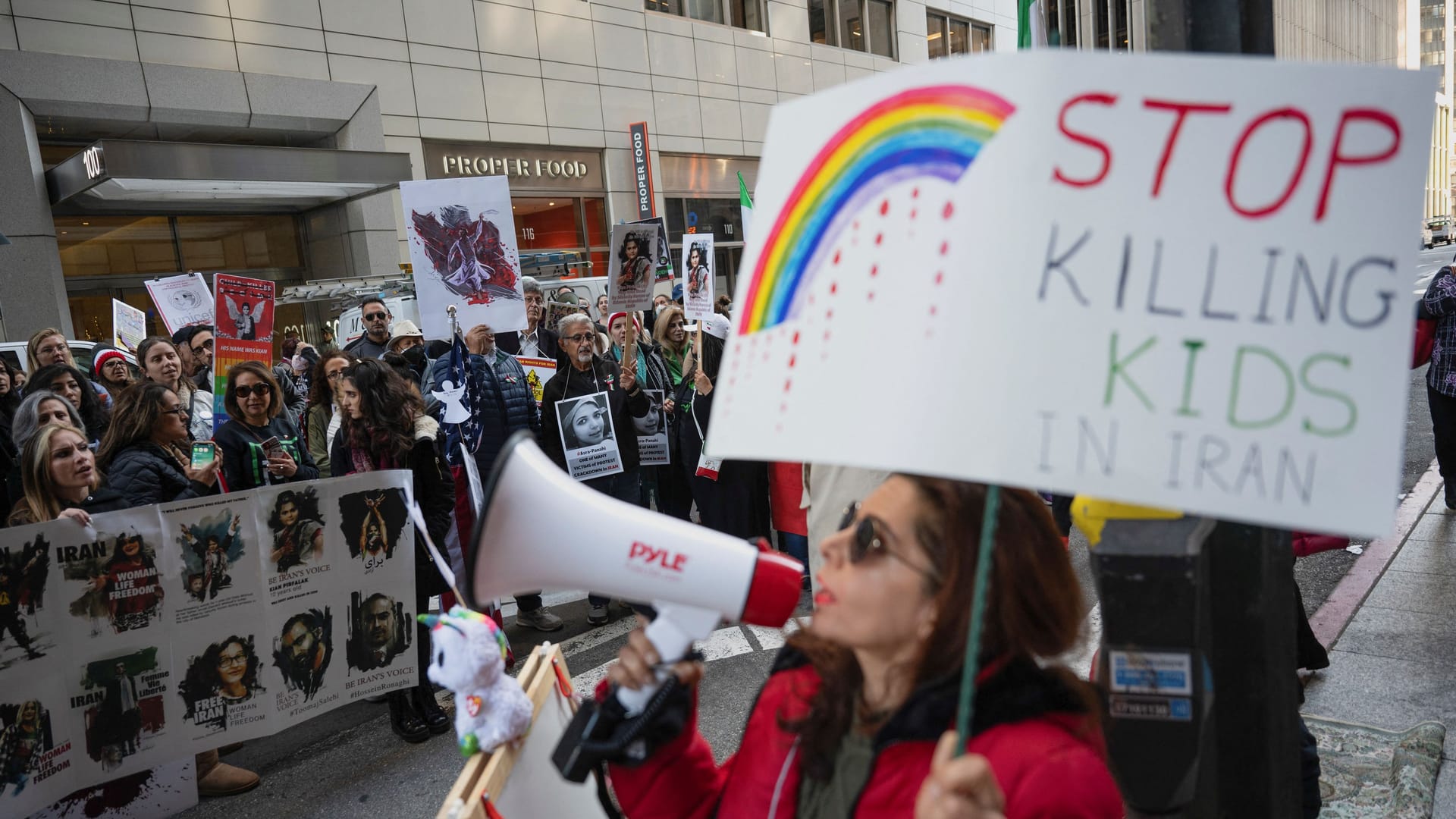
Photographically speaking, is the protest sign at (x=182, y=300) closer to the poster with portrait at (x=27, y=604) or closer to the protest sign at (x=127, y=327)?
the protest sign at (x=127, y=327)

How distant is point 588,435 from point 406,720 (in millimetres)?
1995

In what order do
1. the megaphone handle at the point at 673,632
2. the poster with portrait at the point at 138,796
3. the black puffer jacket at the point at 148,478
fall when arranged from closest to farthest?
the megaphone handle at the point at 673,632 < the poster with portrait at the point at 138,796 < the black puffer jacket at the point at 148,478

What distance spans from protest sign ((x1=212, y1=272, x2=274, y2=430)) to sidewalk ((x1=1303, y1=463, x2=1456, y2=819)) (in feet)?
17.6

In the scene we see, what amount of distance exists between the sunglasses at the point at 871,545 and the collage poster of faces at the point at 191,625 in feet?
10.1

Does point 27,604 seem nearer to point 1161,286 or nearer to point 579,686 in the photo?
point 579,686

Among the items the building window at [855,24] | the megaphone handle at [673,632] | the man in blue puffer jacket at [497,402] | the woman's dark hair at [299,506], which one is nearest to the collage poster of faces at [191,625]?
the woman's dark hair at [299,506]

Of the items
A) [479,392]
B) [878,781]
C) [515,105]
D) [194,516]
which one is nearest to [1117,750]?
[878,781]

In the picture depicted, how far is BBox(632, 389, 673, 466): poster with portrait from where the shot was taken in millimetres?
5973

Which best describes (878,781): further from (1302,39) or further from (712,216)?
(1302,39)

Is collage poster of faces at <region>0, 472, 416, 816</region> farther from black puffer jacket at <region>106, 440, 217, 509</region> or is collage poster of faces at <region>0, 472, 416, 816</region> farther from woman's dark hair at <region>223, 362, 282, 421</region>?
woman's dark hair at <region>223, 362, 282, 421</region>

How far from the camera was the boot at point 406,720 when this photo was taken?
4.21 meters

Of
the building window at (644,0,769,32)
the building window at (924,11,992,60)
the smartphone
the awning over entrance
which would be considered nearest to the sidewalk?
the smartphone

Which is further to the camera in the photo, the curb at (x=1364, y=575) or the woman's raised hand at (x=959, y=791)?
the curb at (x=1364, y=575)

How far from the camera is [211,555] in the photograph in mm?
3613
